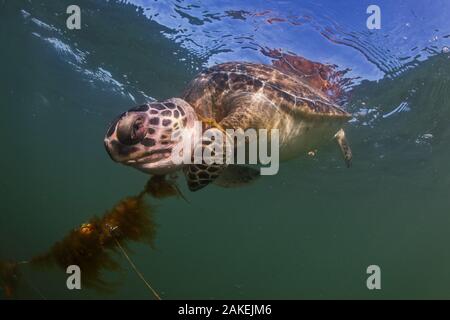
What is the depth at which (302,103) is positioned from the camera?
20.5ft

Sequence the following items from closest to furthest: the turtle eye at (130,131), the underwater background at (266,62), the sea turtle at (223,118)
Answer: the turtle eye at (130,131), the sea turtle at (223,118), the underwater background at (266,62)

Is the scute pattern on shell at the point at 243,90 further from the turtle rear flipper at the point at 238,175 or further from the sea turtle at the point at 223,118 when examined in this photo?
the turtle rear flipper at the point at 238,175

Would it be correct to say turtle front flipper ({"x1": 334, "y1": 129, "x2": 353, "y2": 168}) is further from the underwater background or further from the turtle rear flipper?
the turtle rear flipper

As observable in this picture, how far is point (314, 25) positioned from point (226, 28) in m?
2.49

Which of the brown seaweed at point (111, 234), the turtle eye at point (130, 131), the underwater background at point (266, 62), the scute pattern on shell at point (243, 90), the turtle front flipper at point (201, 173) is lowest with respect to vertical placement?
the brown seaweed at point (111, 234)

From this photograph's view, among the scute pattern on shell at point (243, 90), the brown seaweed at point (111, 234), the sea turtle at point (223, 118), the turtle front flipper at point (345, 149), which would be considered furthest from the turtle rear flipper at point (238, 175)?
the turtle front flipper at point (345, 149)

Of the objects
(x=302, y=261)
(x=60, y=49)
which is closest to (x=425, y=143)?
(x=60, y=49)

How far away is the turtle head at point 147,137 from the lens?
12.3 ft

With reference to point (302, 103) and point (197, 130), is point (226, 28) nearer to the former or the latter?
point (302, 103)

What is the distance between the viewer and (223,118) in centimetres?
553
